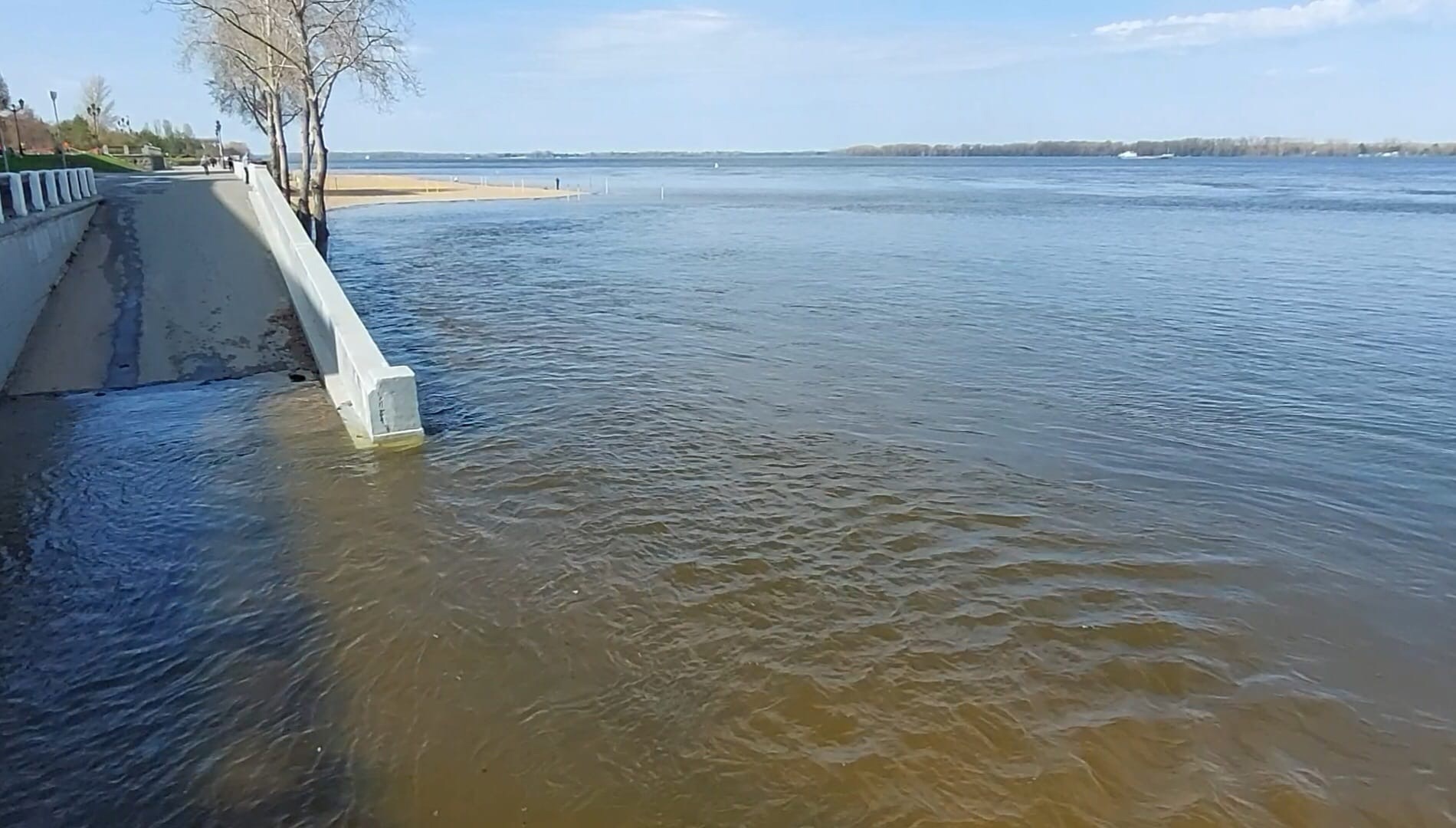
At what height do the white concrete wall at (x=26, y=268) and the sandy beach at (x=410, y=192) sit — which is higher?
the sandy beach at (x=410, y=192)

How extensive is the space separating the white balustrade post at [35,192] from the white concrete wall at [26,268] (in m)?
0.23

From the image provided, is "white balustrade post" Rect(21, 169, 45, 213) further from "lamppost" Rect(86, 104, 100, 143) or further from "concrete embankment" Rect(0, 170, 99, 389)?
"lamppost" Rect(86, 104, 100, 143)

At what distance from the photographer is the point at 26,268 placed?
43.6ft

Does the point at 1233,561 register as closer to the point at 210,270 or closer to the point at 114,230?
the point at 210,270

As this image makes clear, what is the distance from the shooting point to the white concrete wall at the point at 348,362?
9477 mm

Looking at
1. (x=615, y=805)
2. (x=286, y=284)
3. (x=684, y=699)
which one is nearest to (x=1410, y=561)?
(x=684, y=699)

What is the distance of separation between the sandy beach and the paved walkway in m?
31.4

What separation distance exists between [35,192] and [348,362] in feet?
37.1

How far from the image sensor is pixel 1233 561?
6.99 meters

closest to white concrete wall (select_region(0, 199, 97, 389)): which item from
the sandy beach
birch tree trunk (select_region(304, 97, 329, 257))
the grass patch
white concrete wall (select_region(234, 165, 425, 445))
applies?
white concrete wall (select_region(234, 165, 425, 445))

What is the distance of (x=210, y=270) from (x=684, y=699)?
15649mm

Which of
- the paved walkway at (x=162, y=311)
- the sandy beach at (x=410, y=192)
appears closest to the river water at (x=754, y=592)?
the paved walkway at (x=162, y=311)

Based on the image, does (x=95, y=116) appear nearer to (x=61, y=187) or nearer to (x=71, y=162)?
(x=71, y=162)

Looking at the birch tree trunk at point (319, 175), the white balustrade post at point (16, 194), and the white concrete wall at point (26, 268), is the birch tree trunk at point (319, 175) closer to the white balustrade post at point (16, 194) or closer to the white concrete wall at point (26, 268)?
the white concrete wall at point (26, 268)
